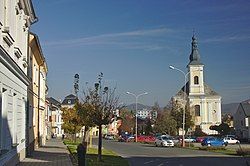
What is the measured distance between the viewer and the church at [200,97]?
106312 millimetres

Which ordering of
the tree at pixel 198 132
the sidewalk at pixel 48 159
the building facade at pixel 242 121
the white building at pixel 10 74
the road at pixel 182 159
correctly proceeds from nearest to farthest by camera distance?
the white building at pixel 10 74
the sidewalk at pixel 48 159
the road at pixel 182 159
the building facade at pixel 242 121
the tree at pixel 198 132

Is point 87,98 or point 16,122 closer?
point 16,122

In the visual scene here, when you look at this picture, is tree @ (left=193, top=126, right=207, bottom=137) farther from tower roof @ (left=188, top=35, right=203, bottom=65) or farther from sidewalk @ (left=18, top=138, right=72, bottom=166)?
sidewalk @ (left=18, top=138, right=72, bottom=166)

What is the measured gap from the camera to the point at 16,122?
19.6 m

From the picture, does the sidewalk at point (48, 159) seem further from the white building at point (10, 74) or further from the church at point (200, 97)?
the church at point (200, 97)

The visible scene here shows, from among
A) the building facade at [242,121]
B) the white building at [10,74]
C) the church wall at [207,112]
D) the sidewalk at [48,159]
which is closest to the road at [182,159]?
the sidewalk at [48,159]

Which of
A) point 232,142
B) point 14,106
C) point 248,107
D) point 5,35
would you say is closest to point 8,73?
point 5,35

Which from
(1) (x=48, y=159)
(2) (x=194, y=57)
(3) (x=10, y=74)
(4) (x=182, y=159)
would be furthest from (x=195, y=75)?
(3) (x=10, y=74)

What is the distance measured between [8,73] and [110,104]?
11.9 m

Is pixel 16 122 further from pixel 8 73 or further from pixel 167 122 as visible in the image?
pixel 167 122

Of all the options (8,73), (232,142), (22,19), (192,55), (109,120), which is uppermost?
(192,55)

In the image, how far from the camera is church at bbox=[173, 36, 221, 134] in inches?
4186

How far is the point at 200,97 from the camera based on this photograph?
109 m

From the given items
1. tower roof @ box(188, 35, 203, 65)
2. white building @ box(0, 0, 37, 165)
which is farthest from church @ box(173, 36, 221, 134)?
white building @ box(0, 0, 37, 165)
